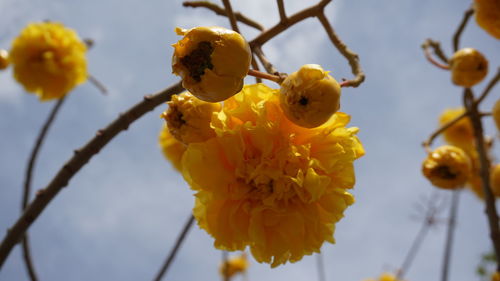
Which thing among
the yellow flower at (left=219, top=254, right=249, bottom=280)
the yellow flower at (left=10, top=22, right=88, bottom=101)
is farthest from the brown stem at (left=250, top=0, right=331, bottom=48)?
the yellow flower at (left=219, top=254, right=249, bottom=280)

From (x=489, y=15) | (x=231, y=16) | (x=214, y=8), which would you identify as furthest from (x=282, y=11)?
(x=489, y=15)

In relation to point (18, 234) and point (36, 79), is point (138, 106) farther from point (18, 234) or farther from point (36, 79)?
point (36, 79)

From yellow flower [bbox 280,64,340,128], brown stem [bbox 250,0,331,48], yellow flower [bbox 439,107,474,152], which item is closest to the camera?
yellow flower [bbox 280,64,340,128]

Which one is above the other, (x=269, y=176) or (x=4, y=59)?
(x=4, y=59)

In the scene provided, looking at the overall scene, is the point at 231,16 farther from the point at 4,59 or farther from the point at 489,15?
the point at 4,59

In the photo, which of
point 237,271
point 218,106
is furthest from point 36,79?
point 237,271

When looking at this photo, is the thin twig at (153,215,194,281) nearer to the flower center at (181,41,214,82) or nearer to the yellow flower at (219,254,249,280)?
the flower center at (181,41,214,82)
